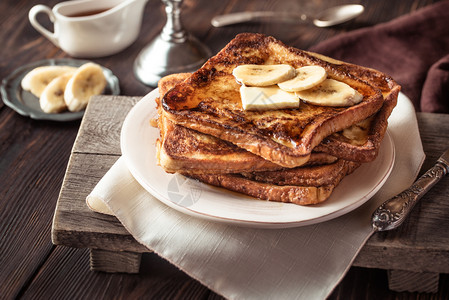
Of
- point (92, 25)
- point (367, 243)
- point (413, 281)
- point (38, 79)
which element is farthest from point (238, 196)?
point (92, 25)

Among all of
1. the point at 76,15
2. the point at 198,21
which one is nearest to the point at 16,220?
the point at 76,15

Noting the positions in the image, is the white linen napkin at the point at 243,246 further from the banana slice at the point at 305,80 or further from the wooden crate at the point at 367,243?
the banana slice at the point at 305,80

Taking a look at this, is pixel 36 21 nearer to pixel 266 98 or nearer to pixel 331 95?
pixel 266 98

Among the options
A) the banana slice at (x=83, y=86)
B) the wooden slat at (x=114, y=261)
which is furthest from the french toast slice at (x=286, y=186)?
the banana slice at (x=83, y=86)

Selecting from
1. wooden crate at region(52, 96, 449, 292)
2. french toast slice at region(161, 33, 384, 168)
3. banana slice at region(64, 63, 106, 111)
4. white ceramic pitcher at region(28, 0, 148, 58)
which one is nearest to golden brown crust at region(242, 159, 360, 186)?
french toast slice at region(161, 33, 384, 168)

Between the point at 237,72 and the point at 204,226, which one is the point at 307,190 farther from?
the point at 237,72
